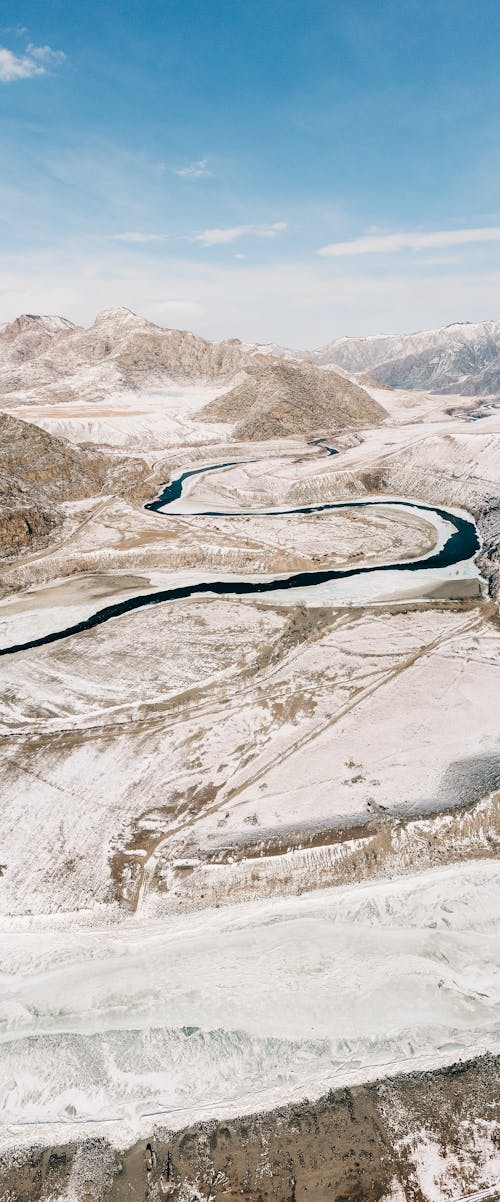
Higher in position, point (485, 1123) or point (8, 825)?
point (8, 825)

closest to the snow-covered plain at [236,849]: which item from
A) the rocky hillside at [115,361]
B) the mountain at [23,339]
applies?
the rocky hillside at [115,361]

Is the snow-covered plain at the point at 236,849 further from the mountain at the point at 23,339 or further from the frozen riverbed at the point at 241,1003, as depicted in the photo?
the mountain at the point at 23,339

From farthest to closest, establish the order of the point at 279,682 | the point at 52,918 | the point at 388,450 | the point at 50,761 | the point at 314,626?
the point at 388,450 < the point at 314,626 < the point at 279,682 < the point at 50,761 < the point at 52,918

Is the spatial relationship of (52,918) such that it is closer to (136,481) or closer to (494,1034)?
(494,1034)

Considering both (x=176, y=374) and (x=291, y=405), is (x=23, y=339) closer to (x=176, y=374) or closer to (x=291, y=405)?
(x=176, y=374)

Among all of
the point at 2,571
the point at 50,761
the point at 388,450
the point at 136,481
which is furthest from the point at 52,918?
the point at 388,450

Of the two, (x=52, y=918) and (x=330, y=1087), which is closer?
(x=330, y=1087)
